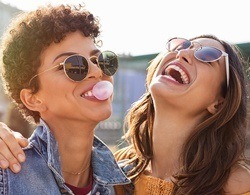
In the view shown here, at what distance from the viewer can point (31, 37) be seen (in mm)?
2664

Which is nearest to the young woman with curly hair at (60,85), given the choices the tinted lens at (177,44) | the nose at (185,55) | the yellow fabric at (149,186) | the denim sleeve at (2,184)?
the denim sleeve at (2,184)

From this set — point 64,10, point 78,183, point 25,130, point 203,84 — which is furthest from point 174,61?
point 25,130

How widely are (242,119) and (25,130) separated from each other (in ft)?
10.3

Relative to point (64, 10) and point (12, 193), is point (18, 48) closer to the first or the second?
point (64, 10)

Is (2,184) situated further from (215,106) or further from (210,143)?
(215,106)

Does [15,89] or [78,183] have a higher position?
[15,89]

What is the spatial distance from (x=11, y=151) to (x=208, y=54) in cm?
160

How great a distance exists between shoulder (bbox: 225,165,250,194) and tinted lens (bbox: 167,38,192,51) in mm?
986

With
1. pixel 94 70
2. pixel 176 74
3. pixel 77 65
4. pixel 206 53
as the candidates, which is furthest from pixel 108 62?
pixel 206 53

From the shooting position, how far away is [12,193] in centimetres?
227

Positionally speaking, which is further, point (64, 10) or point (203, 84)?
point (203, 84)

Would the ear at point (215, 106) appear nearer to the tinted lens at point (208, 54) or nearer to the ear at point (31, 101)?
the tinted lens at point (208, 54)

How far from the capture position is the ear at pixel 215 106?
3305 mm

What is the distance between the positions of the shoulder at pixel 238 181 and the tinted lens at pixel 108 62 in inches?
38.8
